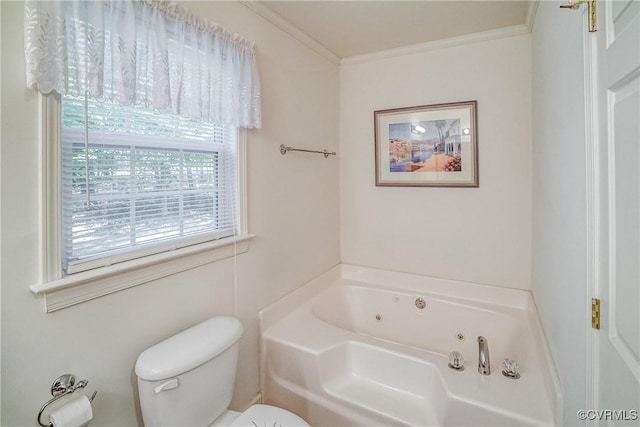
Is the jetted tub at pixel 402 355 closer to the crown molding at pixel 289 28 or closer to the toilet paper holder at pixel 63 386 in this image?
the toilet paper holder at pixel 63 386

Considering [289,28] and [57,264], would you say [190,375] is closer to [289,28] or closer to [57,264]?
[57,264]

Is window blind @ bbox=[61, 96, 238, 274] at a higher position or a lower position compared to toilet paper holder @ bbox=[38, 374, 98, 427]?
higher

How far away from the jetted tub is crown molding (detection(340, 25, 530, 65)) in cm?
180

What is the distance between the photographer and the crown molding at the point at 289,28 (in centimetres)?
188

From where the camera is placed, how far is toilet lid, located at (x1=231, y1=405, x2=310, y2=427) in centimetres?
138

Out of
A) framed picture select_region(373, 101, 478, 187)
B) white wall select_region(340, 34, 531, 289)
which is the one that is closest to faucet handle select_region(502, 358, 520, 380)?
white wall select_region(340, 34, 531, 289)

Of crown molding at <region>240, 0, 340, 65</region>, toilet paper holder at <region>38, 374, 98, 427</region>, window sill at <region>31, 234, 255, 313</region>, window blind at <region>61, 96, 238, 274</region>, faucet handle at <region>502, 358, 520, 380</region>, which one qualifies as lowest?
faucet handle at <region>502, 358, 520, 380</region>

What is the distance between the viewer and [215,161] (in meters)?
1.72

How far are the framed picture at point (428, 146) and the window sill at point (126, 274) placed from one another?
4.96ft

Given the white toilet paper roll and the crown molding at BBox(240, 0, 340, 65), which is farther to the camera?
the crown molding at BBox(240, 0, 340, 65)

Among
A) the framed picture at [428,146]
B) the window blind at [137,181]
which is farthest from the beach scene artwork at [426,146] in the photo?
the window blind at [137,181]

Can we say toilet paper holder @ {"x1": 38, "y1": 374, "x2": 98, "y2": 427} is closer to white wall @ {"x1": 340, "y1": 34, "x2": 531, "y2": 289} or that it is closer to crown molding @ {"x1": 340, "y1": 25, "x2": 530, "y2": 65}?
white wall @ {"x1": 340, "y1": 34, "x2": 531, "y2": 289}

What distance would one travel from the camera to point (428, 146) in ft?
8.43

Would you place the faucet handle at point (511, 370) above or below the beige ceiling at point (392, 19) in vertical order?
below
